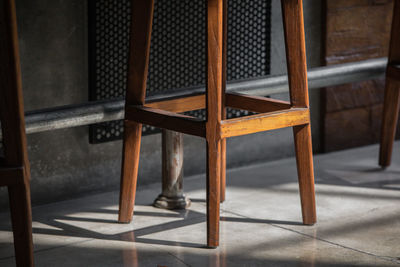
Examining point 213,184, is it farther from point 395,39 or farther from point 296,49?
point 395,39

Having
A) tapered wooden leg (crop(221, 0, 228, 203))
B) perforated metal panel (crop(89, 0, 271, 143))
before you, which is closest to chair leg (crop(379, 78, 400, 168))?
perforated metal panel (crop(89, 0, 271, 143))

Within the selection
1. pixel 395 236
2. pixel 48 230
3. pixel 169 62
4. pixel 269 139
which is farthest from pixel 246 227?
pixel 269 139

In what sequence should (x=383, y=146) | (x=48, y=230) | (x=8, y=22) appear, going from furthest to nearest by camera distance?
(x=383, y=146)
(x=48, y=230)
(x=8, y=22)

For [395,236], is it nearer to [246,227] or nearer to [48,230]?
[246,227]

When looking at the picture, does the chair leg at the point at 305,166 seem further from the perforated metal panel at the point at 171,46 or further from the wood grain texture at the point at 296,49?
the perforated metal panel at the point at 171,46

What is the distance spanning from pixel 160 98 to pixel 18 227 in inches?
32.8

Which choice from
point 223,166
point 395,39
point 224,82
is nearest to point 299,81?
point 224,82

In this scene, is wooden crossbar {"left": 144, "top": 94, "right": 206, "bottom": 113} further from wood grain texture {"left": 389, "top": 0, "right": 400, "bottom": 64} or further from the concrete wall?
wood grain texture {"left": 389, "top": 0, "right": 400, "bottom": 64}

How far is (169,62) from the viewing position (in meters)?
2.99

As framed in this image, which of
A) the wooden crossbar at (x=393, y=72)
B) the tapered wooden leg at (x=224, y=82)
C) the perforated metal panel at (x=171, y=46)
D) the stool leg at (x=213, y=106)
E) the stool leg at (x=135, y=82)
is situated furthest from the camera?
the wooden crossbar at (x=393, y=72)

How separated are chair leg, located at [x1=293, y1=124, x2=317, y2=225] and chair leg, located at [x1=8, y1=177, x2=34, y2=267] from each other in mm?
948

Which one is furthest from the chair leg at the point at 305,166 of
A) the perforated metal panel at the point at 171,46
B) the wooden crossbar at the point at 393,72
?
the wooden crossbar at the point at 393,72

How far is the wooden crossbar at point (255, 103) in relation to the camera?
237cm

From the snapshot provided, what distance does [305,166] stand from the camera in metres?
2.36
